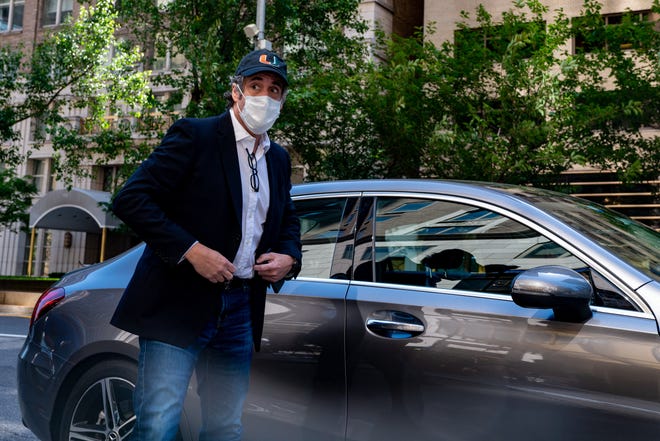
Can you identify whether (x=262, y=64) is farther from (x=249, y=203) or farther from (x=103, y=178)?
(x=103, y=178)

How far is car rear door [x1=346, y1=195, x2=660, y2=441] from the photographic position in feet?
8.81

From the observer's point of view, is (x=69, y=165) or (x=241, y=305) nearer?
(x=241, y=305)

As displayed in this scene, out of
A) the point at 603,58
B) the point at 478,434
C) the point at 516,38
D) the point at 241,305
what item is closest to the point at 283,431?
the point at 241,305

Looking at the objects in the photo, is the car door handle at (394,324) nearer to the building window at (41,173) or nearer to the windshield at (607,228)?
the windshield at (607,228)

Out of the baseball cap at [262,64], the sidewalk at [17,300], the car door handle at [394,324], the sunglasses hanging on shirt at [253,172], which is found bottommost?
the sidewalk at [17,300]

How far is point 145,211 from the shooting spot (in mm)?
2676

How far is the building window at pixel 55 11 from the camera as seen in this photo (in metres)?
35.6

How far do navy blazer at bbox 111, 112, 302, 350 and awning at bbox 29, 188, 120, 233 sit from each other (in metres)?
24.4

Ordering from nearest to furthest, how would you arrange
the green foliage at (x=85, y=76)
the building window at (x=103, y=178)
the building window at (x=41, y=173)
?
the green foliage at (x=85, y=76) < the building window at (x=103, y=178) < the building window at (x=41, y=173)

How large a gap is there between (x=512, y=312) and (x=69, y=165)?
64.1 ft

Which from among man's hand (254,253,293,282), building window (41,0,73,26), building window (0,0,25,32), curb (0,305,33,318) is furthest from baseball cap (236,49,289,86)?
building window (0,0,25,32)

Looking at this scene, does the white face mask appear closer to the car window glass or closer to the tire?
the car window glass

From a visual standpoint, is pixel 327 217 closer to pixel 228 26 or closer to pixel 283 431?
pixel 283 431

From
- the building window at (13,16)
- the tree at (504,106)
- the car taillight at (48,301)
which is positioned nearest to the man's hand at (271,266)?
the car taillight at (48,301)
